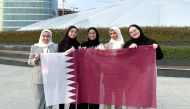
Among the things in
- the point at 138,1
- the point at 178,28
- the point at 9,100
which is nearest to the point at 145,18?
the point at 178,28

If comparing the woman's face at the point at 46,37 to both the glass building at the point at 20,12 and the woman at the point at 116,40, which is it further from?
the glass building at the point at 20,12

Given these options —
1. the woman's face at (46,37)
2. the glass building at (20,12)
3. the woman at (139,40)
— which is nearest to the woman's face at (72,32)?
the woman's face at (46,37)

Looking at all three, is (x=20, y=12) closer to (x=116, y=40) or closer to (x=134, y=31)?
(x=116, y=40)

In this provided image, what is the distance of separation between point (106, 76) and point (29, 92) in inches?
157

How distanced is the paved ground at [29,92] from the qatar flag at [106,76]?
159cm

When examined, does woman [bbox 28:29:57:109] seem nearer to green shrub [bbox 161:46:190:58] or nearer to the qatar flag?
the qatar flag

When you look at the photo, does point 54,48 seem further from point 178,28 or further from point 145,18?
point 145,18

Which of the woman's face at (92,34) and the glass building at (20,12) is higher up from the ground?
the glass building at (20,12)

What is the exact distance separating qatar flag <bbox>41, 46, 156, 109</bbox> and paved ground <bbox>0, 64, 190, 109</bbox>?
1.59 metres

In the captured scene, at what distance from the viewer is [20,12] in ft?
327

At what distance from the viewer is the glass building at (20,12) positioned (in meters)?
98.9

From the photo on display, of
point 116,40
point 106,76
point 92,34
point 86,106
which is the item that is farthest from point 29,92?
point 116,40

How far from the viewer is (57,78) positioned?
661 centimetres

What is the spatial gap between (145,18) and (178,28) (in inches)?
124
